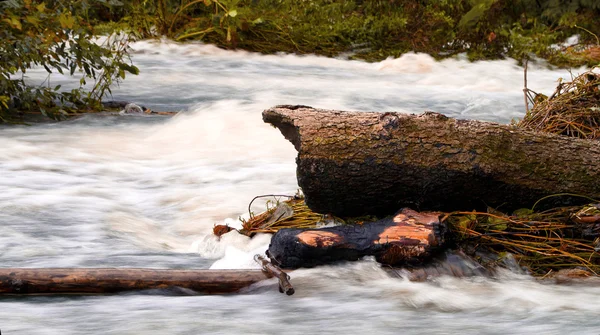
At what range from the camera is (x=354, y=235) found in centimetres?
394

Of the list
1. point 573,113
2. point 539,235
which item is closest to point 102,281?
point 539,235

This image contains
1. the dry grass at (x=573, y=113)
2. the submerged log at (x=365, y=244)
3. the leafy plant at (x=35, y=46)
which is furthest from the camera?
the leafy plant at (x=35, y=46)

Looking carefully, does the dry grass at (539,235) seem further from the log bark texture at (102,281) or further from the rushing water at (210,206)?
the log bark texture at (102,281)

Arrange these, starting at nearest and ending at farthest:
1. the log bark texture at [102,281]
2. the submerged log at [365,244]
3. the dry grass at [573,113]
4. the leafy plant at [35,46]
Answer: the log bark texture at [102,281], the submerged log at [365,244], the dry grass at [573,113], the leafy plant at [35,46]

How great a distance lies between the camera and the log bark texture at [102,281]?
11.7 ft

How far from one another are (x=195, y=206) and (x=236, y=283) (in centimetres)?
212

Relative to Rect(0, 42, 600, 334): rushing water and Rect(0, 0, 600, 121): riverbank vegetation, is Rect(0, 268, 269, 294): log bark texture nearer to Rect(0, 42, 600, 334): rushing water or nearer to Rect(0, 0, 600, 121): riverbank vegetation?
Rect(0, 42, 600, 334): rushing water

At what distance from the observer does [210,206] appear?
18.7ft

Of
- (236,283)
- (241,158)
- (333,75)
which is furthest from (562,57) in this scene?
(236,283)

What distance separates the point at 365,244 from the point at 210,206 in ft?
6.59

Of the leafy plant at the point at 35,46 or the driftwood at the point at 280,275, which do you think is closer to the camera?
the driftwood at the point at 280,275

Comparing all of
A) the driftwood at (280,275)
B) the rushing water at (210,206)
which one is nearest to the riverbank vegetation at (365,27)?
the rushing water at (210,206)

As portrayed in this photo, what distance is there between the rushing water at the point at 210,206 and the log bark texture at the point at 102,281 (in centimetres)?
4

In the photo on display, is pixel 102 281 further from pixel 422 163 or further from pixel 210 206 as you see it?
pixel 210 206
